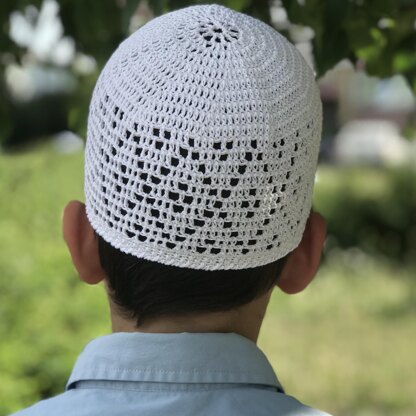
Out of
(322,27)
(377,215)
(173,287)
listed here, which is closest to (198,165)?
(173,287)

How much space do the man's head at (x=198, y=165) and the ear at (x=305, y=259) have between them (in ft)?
0.22

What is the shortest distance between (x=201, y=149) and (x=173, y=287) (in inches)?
8.6

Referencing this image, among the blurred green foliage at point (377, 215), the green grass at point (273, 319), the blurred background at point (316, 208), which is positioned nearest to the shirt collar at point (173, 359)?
the blurred background at point (316, 208)

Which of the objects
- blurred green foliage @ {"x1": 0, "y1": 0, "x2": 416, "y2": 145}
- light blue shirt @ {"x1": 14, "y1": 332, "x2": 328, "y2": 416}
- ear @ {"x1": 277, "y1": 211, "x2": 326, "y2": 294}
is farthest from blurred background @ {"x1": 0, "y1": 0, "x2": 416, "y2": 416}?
light blue shirt @ {"x1": 14, "y1": 332, "x2": 328, "y2": 416}

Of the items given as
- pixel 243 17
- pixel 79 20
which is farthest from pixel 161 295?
pixel 79 20

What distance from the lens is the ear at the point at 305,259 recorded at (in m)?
1.52

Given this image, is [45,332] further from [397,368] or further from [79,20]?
[397,368]

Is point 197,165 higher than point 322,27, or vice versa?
point 197,165

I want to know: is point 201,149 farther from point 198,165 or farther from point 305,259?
point 305,259

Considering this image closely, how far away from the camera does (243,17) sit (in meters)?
1.51

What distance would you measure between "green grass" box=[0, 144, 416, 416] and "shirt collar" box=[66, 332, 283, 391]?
76.7 inches

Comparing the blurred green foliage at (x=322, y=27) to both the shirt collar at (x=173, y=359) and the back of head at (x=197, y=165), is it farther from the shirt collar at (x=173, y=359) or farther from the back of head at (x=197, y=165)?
the shirt collar at (x=173, y=359)

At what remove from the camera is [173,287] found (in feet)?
A: 4.45

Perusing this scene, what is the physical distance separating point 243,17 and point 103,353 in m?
0.60
